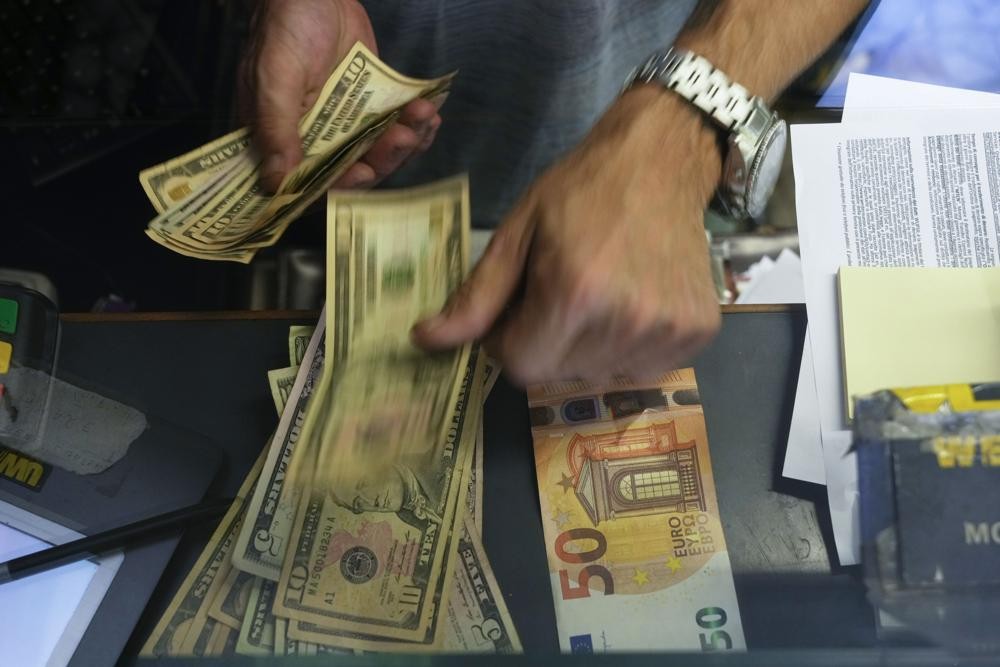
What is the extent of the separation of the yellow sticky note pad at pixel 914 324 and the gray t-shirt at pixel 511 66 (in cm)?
32

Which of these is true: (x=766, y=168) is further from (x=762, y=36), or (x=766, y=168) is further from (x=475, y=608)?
(x=475, y=608)

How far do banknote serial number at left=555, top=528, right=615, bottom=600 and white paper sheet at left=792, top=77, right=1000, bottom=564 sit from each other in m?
0.21

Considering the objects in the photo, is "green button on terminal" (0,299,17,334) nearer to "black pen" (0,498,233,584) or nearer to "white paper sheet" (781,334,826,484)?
"black pen" (0,498,233,584)

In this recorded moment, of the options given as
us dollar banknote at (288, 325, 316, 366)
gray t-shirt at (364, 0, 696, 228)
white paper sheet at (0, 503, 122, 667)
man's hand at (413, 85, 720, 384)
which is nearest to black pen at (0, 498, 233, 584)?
white paper sheet at (0, 503, 122, 667)

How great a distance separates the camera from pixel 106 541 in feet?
2.01

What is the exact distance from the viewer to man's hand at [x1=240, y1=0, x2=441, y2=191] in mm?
750

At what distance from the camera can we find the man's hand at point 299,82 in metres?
0.75

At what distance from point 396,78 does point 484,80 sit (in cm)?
10

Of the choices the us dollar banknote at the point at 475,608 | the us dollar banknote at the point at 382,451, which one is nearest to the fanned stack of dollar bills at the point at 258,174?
the us dollar banknote at the point at 382,451

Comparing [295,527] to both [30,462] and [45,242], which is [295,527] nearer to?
[30,462]

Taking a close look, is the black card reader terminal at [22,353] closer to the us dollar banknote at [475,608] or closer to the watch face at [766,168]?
the us dollar banknote at [475,608]

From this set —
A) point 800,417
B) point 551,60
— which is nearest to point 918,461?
point 800,417

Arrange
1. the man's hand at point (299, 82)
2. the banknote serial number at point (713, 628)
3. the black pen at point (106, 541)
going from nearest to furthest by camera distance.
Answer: the banknote serial number at point (713, 628), the black pen at point (106, 541), the man's hand at point (299, 82)

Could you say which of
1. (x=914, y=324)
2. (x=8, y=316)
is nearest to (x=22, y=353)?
(x=8, y=316)
